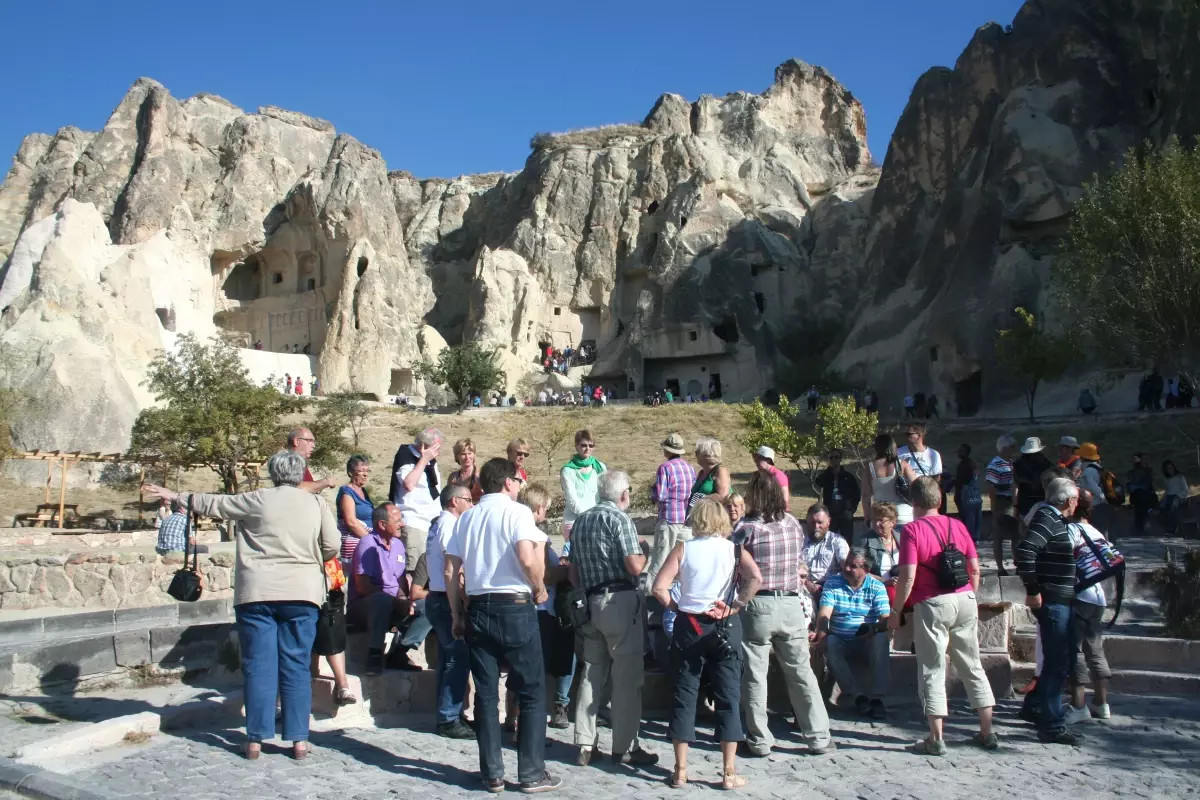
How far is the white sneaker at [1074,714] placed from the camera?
6215 millimetres

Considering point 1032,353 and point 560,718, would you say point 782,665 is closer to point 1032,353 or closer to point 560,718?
point 560,718

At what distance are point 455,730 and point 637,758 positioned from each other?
1202 millimetres

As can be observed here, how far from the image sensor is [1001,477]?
401 inches

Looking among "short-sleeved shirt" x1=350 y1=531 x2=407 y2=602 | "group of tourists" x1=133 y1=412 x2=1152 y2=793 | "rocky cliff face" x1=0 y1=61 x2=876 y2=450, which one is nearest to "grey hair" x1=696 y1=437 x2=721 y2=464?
"group of tourists" x1=133 y1=412 x2=1152 y2=793

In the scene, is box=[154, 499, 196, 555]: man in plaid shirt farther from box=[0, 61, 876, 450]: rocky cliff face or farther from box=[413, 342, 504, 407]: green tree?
box=[413, 342, 504, 407]: green tree

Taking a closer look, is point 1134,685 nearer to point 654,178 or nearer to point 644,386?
point 644,386

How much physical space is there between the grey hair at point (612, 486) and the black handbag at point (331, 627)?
1764 millimetres

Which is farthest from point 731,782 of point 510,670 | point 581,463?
point 581,463

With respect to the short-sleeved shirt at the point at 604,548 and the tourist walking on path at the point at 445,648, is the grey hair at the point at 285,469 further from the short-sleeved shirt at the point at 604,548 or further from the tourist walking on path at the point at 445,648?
the short-sleeved shirt at the point at 604,548

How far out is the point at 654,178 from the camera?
52.2m

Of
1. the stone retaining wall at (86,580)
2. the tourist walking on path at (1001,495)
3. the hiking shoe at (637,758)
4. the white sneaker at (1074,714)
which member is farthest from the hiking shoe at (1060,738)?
the stone retaining wall at (86,580)

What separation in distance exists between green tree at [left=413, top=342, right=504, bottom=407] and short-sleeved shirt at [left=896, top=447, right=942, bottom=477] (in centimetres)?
3312

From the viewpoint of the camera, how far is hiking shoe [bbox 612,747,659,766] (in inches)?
224

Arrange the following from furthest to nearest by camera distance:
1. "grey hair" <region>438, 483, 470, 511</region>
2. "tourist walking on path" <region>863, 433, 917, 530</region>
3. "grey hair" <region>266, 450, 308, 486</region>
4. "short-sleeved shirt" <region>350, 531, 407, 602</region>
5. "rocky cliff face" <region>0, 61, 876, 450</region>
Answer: "rocky cliff face" <region>0, 61, 876, 450</region>, "tourist walking on path" <region>863, 433, 917, 530</region>, "short-sleeved shirt" <region>350, 531, 407, 602</region>, "grey hair" <region>438, 483, 470, 511</region>, "grey hair" <region>266, 450, 308, 486</region>
